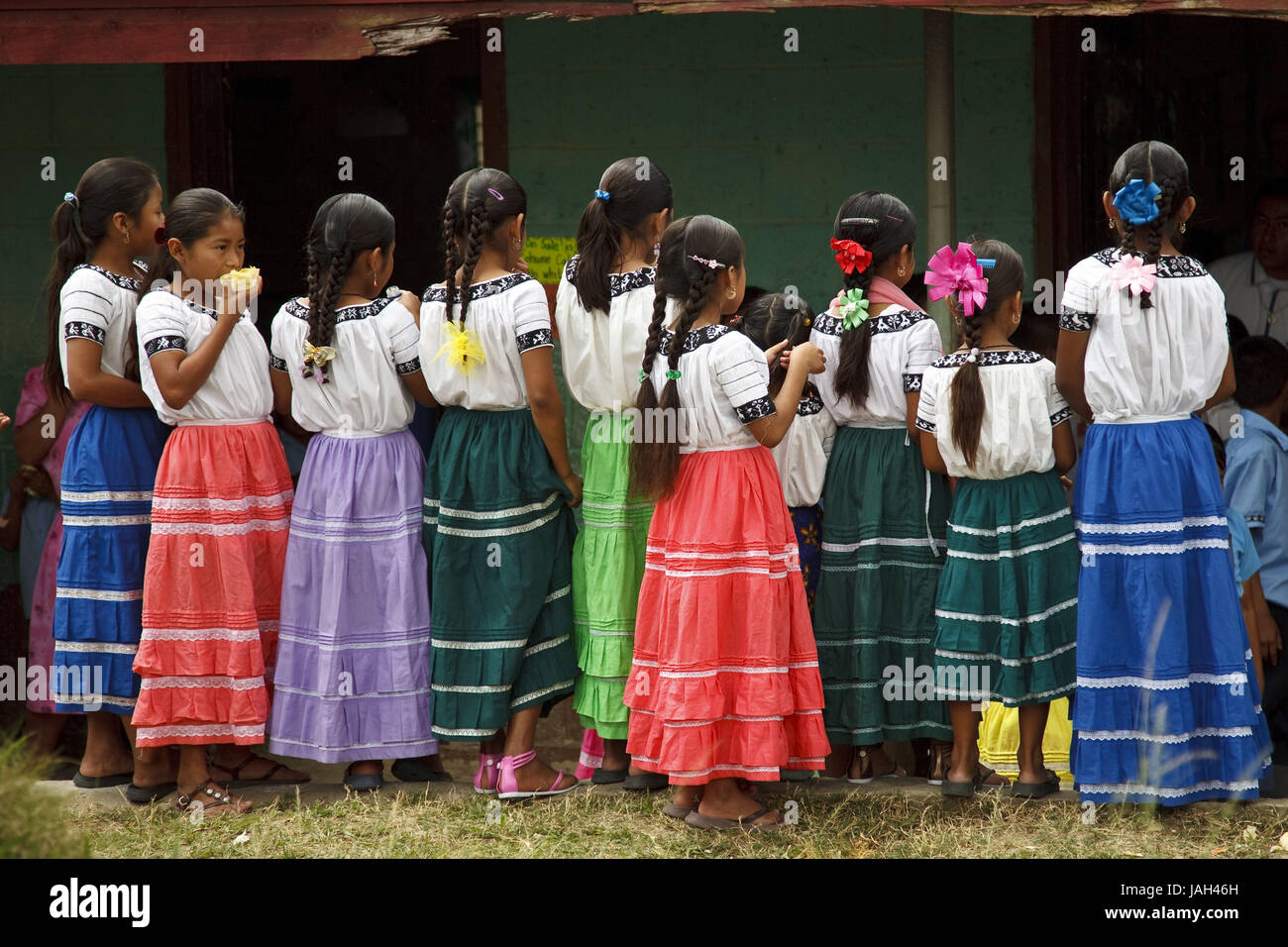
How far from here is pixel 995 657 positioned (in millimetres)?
4242

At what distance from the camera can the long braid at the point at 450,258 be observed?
A: 4.31 metres

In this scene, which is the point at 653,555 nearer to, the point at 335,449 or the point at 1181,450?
the point at 335,449

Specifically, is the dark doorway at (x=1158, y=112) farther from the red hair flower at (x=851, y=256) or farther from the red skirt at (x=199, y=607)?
the red skirt at (x=199, y=607)

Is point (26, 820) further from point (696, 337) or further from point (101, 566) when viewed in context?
point (696, 337)

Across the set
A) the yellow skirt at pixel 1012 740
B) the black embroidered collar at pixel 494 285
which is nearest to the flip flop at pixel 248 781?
the black embroidered collar at pixel 494 285

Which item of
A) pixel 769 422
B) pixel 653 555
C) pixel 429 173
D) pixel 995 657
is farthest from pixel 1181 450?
pixel 429 173

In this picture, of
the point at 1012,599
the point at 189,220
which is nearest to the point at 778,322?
the point at 1012,599

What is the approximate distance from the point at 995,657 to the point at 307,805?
2.10 metres

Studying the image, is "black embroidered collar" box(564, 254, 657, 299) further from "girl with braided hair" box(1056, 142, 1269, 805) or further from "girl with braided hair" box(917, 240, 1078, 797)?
"girl with braided hair" box(1056, 142, 1269, 805)

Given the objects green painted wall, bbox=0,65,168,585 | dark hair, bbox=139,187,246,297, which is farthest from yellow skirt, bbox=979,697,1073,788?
green painted wall, bbox=0,65,168,585

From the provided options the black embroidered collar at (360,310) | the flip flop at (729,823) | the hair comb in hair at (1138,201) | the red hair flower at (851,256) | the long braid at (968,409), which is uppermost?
the hair comb in hair at (1138,201)

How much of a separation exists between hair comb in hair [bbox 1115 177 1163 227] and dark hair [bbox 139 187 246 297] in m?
2.59

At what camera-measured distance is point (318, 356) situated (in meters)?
4.40

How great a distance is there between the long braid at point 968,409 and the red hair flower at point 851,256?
448 mm
